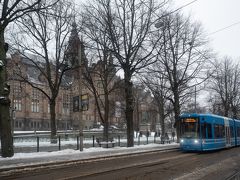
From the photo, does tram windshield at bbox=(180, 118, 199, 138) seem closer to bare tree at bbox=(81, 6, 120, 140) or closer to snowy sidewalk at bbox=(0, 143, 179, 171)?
snowy sidewalk at bbox=(0, 143, 179, 171)

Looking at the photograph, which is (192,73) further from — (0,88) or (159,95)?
(0,88)

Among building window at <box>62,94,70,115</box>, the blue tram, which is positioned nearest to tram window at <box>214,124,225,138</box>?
the blue tram

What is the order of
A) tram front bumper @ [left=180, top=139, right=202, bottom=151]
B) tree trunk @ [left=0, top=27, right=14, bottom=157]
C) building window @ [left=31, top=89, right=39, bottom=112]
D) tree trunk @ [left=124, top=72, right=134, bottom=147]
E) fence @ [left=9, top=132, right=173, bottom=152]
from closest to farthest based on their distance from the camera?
1. tree trunk @ [left=0, top=27, right=14, bottom=157]
2. tram front bumper @ [left=180, top=139, right=202, bottom=151]
3. fence @ [left=9, top=132, right=173, bottom=152]
4. tree trunk @ [left=124, top=72, right=134, bottom=147]
5. building window @ [left=31, top=89, right=39, bottom=112]

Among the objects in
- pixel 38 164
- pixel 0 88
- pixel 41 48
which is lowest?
pixel 38 164

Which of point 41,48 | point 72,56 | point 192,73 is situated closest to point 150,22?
point 72,56

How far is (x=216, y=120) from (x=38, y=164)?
18.5 meters

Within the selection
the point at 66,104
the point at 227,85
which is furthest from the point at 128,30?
the point at 66,104

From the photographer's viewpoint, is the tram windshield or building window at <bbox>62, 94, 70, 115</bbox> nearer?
the tram windshield

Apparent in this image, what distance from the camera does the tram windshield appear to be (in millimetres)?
30109

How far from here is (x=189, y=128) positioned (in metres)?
30.4

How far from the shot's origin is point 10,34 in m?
37.9

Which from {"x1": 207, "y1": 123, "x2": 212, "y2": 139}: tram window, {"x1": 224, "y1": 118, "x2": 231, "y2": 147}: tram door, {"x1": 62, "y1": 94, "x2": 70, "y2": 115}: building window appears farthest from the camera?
{"x1": 62, "y1": 94, "x2": 70, "y2": 115}: building window

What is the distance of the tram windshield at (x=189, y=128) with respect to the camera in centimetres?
3011

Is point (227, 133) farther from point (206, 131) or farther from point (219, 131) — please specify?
point (206, 131)
